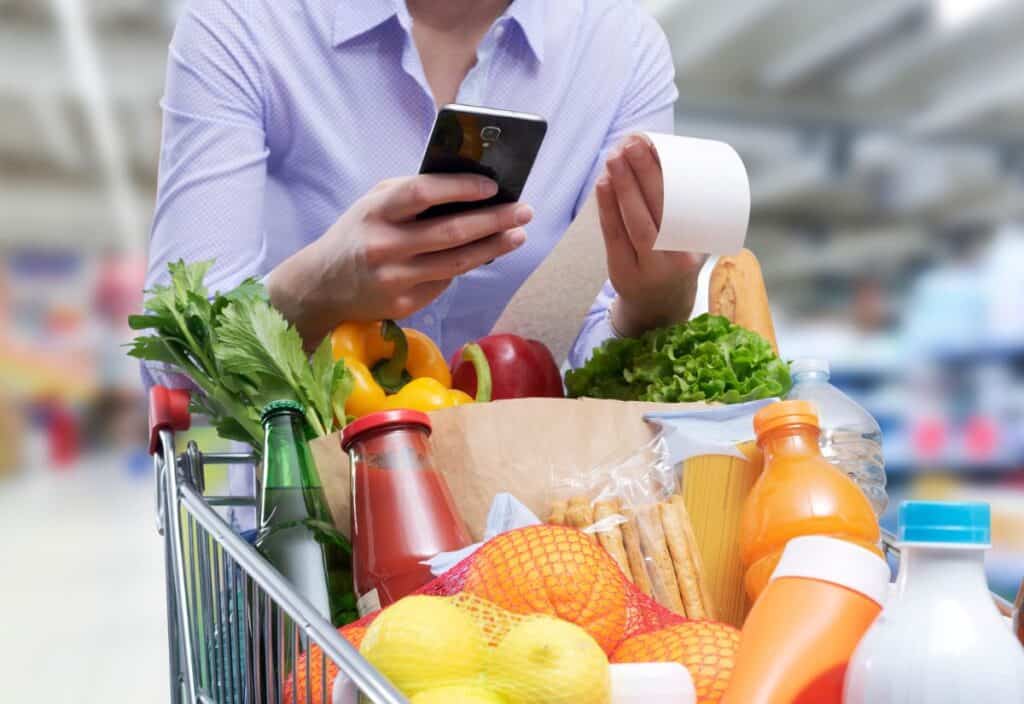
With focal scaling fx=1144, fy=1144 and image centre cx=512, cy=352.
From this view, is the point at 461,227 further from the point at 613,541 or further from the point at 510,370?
the point at 613,541

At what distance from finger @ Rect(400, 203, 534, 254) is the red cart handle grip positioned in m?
0.23

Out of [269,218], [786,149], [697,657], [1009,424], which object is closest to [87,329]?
[786,149]

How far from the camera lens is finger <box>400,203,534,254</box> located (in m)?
0.97

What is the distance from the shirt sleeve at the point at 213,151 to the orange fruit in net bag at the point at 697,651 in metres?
0.68

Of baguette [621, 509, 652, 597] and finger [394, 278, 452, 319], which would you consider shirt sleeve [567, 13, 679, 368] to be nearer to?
finger [394, 278, 452, 319]

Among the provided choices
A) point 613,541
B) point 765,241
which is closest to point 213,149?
point 613,541

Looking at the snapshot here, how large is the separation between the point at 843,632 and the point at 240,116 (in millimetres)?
944

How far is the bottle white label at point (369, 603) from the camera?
0.80m

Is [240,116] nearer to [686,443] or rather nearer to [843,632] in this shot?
[686,443]

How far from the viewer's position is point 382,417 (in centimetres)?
83

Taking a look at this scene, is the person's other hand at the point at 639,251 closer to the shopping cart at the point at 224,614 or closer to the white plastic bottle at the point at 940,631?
the shopping cart at the point at 224,614

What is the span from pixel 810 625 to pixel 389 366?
53cm

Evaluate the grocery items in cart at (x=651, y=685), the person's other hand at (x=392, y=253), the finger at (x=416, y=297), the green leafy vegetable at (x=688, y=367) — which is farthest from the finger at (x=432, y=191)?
the grocery items in cart at (x=651, y=685)

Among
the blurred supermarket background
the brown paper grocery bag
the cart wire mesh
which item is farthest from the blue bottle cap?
the blurred supermarket background
